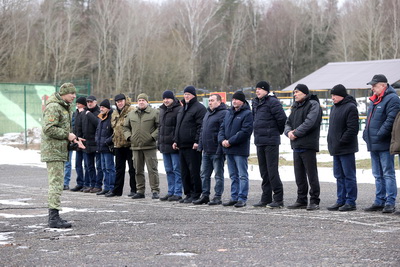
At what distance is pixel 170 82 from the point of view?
6594cm

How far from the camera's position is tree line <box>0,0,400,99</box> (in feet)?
205

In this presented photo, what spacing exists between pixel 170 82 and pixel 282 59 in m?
21.4

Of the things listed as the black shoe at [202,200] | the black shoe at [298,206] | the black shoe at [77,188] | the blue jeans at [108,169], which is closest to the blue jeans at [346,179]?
the black shoe at [298,206]

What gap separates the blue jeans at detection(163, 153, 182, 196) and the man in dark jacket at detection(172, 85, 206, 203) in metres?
0.37

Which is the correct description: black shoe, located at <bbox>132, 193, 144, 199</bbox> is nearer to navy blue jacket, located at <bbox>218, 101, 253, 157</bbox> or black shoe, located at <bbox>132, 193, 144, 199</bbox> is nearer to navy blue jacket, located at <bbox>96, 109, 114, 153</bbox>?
navy blue jacket, located at <bbox>96, 109, 114, 153</bbox>

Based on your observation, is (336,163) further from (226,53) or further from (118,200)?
(226,53)

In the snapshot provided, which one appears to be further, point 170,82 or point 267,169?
point 170,82

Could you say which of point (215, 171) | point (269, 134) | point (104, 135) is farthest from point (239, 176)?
point (104, 135)

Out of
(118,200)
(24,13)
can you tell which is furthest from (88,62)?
(118,200)

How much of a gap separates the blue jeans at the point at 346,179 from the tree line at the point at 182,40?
4823 centimetres

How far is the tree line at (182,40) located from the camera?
6247cm

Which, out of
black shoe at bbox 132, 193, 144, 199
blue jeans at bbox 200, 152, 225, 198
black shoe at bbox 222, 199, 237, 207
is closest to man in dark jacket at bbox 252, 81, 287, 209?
black shoe at bbox 222, 199, 237, 207

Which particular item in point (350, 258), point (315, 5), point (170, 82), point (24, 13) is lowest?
point (350, 258)

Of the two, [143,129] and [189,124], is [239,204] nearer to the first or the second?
[189,124]
